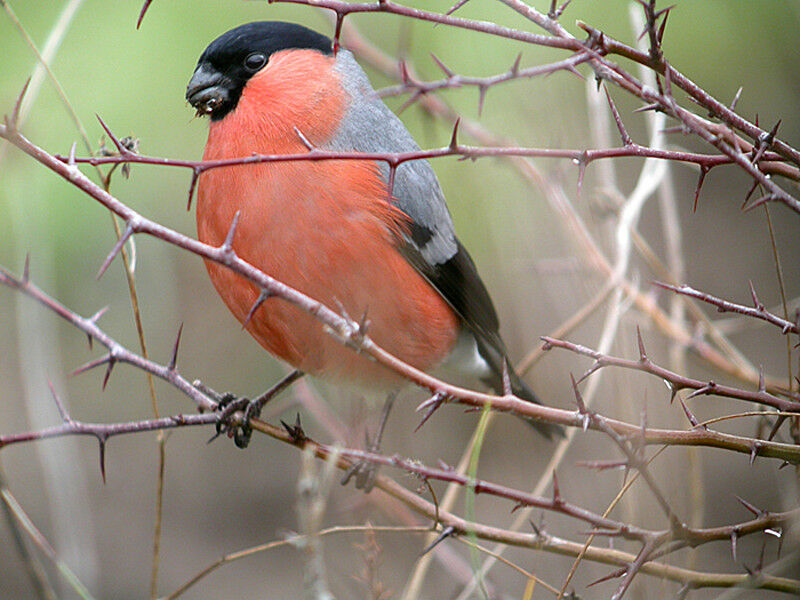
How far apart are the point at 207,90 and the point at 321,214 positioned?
0.55 m

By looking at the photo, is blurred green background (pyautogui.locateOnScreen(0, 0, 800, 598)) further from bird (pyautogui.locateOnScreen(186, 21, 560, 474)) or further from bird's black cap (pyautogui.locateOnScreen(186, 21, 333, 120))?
bird's black cap (pyautogui.locateOnScreen(186, 21, 333, 120))

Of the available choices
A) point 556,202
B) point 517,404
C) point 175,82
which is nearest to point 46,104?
point 175,82

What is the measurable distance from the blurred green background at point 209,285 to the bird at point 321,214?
258mm

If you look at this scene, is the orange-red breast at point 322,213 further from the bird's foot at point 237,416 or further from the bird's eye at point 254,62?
the bird's foot at point 237,416

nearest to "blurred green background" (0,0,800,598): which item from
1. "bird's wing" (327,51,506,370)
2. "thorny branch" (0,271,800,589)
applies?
"bird's wing" (327,51,506,370)

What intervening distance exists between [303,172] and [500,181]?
1.30 metres

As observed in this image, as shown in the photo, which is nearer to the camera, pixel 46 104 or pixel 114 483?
pixel 46 104

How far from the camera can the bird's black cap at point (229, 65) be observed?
233 centimetres

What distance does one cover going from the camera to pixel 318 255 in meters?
2.05

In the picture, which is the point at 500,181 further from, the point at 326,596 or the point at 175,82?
the point at 326,596

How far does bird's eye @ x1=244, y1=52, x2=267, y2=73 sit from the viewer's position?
2377mm

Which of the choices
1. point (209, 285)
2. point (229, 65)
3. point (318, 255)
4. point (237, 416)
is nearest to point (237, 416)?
point (237, 416)

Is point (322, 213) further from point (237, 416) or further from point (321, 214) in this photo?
point (237, 416)

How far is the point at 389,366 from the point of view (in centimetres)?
140
